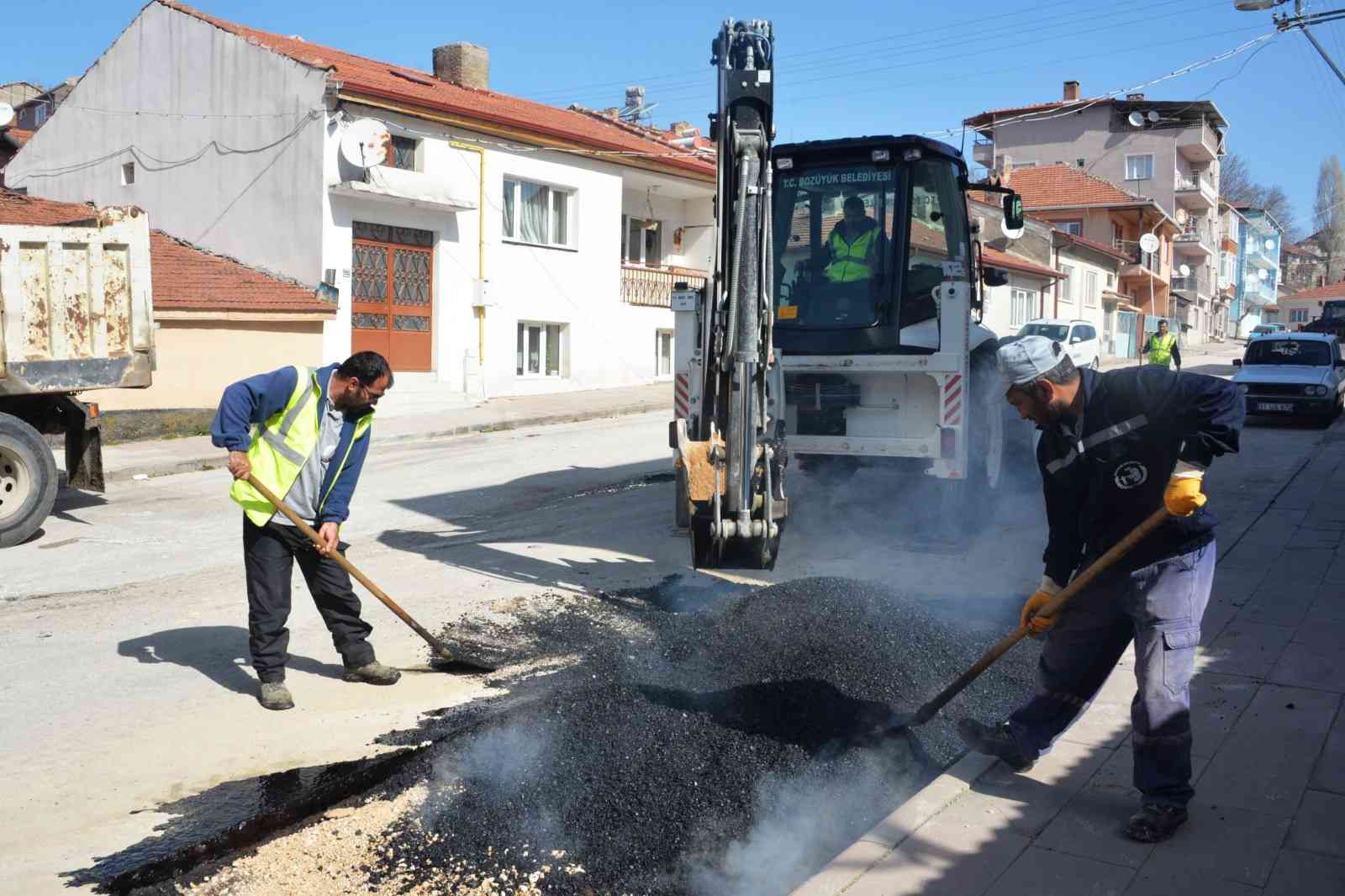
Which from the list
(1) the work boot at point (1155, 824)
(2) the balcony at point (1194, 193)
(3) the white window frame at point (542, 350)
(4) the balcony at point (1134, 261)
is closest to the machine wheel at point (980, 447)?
(1) the work boot at point (1155, 824)

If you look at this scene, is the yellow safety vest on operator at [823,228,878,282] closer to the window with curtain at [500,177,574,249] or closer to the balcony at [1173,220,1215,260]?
the window with curtain at [500,177,574,249]

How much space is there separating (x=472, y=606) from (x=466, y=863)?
345 centimetres

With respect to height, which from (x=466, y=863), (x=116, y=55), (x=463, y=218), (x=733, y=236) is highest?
(x=116, y=55)

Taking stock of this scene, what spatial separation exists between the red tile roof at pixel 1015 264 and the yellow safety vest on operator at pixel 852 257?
2565 centimetres

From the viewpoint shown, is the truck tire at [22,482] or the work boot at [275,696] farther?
the truck tire at [22,482]

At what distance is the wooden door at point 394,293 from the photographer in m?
19.6

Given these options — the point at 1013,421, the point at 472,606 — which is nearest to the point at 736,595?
the point at 472,606

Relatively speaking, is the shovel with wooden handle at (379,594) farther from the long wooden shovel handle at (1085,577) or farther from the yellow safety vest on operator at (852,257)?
the yellow safety vest on operator at (852,257)

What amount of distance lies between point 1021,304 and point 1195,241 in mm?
25123

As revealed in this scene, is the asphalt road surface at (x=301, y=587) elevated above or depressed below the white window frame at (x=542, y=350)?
below

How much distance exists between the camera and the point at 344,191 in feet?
61.3

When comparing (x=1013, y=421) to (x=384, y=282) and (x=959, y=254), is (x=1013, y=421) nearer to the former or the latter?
(x=959, y=254)

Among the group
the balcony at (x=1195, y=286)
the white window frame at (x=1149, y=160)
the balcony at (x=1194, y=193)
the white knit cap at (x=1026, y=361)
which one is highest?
the white window frame at (x=1149, y=160)

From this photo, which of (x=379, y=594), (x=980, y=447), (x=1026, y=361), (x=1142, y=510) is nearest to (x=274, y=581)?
(x=379, y=594)
